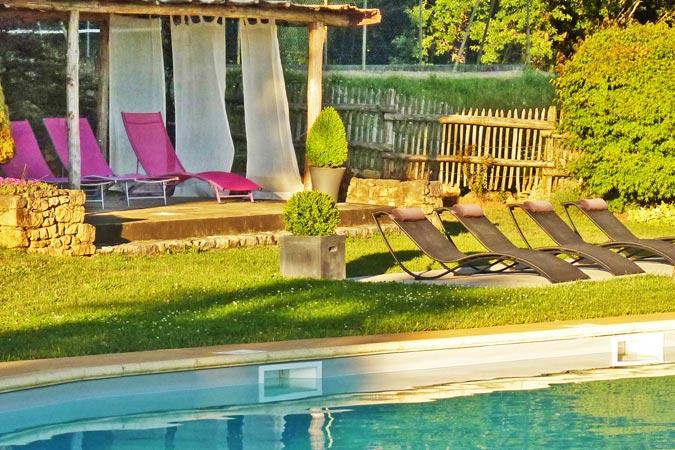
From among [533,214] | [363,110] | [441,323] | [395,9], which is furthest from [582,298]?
[395,9]

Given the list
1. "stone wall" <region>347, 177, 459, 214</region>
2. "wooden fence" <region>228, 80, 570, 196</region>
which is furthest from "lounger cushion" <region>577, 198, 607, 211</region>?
"wooden fence" <region>228, 80, 570, 196</region>

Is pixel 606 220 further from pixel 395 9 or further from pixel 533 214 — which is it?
pixel 395 9

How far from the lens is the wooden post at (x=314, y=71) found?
15039 millimetres

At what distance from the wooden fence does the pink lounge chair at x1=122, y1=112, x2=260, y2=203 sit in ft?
11.5

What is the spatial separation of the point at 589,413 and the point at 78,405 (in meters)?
2.68

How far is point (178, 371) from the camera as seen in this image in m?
6.58

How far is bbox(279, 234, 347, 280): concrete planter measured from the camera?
10.3 metres

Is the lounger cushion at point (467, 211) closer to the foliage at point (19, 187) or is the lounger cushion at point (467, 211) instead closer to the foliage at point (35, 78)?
the foliage at point (19, 187)

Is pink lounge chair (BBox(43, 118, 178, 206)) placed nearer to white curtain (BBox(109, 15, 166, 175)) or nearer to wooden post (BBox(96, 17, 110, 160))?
white curtain (BBox(109, 15, 166, 175))

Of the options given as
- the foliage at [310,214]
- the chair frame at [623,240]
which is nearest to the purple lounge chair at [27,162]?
the foliage at [310,214]

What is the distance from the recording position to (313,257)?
10.3 meters

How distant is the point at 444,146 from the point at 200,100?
4225 millimetres

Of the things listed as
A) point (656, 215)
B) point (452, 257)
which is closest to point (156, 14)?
point (452, 257)

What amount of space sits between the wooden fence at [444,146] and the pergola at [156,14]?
273 centimetres
